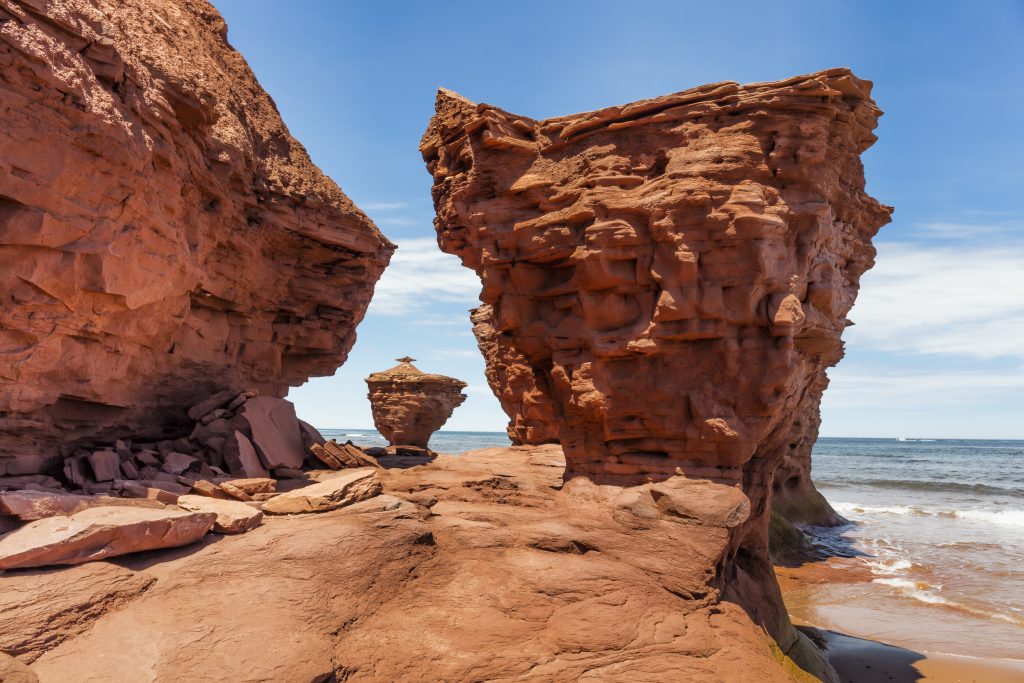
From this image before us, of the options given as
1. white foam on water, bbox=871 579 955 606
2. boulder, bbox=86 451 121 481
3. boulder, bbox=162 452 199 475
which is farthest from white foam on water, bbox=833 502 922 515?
boulder, bbox=86 451 121 481

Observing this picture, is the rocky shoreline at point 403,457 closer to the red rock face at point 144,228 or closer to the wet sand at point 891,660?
the red rock face at point 144,228

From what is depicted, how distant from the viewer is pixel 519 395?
1666 centimetres

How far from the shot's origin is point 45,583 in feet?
15.6

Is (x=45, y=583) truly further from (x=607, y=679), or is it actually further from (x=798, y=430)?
(x=798, y=430)

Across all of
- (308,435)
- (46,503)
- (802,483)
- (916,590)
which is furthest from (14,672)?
(802,483)

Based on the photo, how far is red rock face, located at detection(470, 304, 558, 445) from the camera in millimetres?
15336

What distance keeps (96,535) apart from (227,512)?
1.30 metres

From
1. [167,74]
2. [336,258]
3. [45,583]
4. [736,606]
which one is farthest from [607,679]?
[336,258]

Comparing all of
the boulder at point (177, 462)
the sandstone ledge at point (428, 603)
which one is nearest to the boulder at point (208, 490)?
the boulder at point (177, 462)

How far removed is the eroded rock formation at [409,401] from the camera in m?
23.5

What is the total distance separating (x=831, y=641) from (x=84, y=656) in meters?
12.2

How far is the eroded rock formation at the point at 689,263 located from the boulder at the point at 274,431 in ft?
14.3

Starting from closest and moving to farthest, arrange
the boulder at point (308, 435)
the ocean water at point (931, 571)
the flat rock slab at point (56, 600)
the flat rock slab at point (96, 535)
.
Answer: the flat rock slab at point (56, 600), the flat rock slab at point (96, 535), the boulder at point (308, 435), the ocean water at point (931, 571)

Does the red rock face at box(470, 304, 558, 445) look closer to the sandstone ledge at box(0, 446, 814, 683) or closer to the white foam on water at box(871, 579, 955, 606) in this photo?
the sandstone ledge at box(0, 446, 814, 683)
